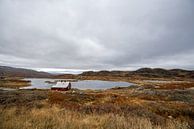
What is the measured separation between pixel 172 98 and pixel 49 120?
83.0ft

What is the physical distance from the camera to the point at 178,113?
1764 cm

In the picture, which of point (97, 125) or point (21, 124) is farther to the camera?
point (97, 125)

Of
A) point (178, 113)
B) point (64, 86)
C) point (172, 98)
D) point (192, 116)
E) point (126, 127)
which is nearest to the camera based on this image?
point (126, 127)

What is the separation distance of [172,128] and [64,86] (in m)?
45.7

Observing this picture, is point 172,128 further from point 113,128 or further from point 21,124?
point 21,124

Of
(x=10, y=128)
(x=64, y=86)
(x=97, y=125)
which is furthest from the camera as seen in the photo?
(x=64, y=86)

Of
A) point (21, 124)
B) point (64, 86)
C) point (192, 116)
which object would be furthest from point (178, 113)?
point (64, 86)

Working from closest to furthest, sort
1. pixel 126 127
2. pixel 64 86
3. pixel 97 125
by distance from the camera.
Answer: pixel 126 127
pixel 97 125
pixel 64 86

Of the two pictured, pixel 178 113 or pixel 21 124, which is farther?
pixel 178 113

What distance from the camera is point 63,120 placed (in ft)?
24.0

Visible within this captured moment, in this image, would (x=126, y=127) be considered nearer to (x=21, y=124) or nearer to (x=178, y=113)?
(x=21, y=124)

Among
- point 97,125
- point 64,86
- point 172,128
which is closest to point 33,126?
point 97,125

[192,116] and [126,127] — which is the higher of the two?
[126,127]

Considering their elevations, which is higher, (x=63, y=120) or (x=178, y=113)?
(x=63, y=120)
